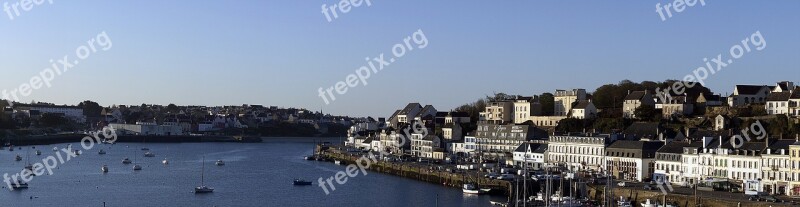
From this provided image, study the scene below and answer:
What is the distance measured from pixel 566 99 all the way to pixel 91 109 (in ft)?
274

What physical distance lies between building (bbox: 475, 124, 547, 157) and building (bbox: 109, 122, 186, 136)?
54.0 m

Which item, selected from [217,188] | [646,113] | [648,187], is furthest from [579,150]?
[217,188]

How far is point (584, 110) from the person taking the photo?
47.6 m

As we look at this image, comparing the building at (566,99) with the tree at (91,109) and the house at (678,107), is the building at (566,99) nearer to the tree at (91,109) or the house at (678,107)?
the house at (678,107)

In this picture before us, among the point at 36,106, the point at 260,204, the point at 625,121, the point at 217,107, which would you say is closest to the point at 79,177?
the point at 260,204

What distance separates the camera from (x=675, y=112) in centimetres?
4297

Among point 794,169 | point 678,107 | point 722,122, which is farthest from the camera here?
point 678,107

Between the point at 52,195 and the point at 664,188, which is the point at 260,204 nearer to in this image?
the point at 52,195

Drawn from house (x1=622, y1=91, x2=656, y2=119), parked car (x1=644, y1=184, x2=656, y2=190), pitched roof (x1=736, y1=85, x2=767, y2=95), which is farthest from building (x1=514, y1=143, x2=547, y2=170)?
pitched roof (x1=736, y1=85, x2=767, y2=95)

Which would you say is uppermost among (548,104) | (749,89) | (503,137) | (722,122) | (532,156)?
(749,89)

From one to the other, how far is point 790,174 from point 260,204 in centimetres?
1546

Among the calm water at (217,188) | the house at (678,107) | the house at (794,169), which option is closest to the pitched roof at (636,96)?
the house at (678,107)

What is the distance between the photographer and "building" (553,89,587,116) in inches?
2035

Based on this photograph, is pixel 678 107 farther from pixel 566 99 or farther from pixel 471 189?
pixel 471 189
